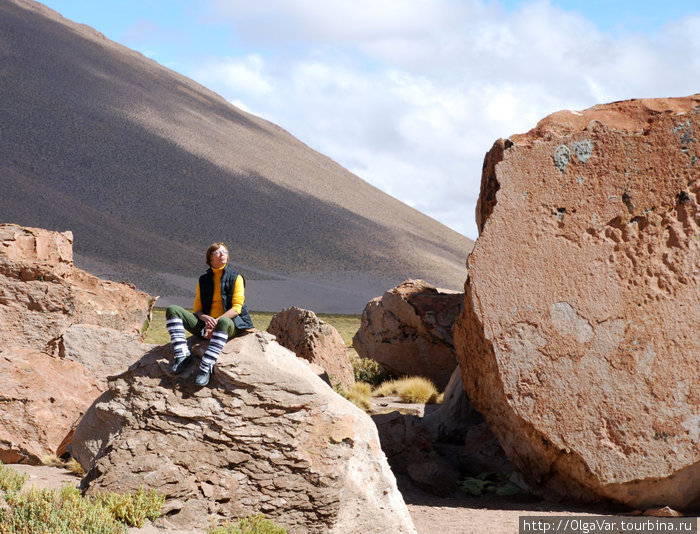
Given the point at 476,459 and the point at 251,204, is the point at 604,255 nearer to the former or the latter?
the point at 476,459

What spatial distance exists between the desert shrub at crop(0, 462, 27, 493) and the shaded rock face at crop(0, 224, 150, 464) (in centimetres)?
124

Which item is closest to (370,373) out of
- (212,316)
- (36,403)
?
(36,403)

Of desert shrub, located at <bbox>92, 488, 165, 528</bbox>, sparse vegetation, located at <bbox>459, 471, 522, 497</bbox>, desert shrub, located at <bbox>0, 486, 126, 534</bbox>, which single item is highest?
sparse vegetation, located at <bbox>459, 471, 522, 497</bbox>

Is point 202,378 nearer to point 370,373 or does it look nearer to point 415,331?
point 415,331

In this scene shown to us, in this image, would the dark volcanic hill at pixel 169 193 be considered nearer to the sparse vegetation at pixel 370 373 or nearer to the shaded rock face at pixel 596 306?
the sparse vegetation at pixel 370 373

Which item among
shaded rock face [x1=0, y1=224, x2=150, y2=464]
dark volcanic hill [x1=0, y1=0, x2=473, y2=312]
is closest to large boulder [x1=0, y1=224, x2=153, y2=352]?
shaded rock face [x1=0, y1=224, x2=150, y2=464]

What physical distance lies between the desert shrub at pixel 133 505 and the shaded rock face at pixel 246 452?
0.10m

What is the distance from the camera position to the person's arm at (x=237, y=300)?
21.1 ft

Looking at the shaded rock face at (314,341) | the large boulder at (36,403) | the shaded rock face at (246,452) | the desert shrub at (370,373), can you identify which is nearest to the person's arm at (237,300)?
the shaded rock face at (246,452)

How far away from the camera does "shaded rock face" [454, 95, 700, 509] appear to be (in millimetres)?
7219

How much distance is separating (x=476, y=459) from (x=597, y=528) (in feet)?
8.37

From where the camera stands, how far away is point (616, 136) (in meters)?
7.77

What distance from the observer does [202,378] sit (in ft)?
19.9

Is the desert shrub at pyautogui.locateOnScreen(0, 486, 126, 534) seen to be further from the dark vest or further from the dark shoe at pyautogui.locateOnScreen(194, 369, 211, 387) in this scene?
the dark vest
